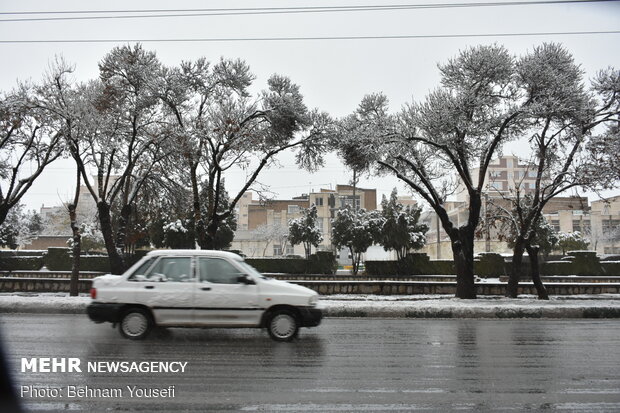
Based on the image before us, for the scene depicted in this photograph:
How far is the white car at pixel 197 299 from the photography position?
8.93 meters

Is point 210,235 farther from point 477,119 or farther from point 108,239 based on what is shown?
point 477,119

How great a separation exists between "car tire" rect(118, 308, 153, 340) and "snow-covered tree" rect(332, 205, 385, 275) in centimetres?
3123

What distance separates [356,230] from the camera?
4059cm

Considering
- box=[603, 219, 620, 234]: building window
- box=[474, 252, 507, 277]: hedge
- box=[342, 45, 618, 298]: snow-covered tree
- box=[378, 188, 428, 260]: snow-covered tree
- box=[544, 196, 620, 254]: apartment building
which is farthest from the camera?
box=[544, 196, 620, 254]: apartment building

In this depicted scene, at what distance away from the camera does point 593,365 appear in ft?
24.3

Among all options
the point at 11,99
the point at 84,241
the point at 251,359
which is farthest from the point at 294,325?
the point at 84,241

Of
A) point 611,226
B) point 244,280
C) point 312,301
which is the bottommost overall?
point 312,301

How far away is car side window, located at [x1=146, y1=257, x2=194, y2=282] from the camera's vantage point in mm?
9086

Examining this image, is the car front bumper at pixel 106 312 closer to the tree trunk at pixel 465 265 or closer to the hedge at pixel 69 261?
the tree trunk at pixel 465 265

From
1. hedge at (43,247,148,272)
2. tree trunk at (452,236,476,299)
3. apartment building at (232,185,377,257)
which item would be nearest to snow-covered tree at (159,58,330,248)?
tree trunk at (452,236,476,299)

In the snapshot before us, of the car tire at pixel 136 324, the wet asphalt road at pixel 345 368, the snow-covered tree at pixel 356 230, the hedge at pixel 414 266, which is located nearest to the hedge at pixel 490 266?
the hedge at pixel 414 266

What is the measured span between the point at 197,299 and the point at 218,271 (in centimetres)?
62

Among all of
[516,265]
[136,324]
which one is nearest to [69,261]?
[516,265]

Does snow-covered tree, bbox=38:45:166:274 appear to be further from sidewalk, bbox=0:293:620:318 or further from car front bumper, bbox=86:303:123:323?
car front bumper, bbox=86:303:123:323
